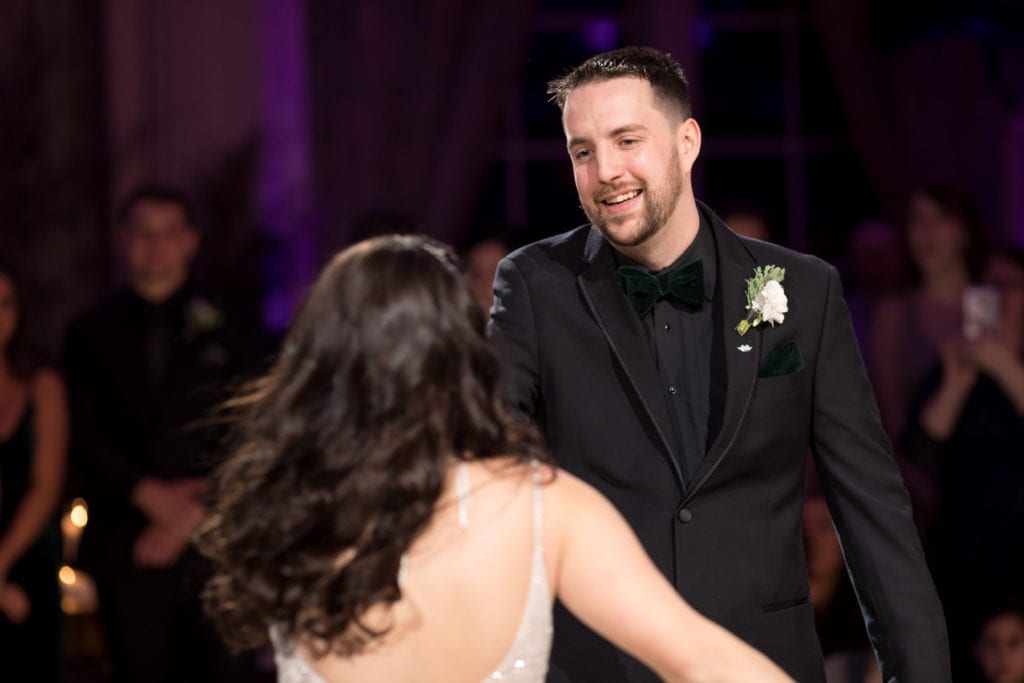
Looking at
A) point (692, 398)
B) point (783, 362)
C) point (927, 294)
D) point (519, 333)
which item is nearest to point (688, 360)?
point (692, 398)

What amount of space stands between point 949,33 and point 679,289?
17.5ft

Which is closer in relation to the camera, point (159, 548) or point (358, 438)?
point (358, 438)

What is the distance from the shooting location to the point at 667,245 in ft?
9.91

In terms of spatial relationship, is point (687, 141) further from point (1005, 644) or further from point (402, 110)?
point (402, 110)

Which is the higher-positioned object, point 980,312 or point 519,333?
point 519,333

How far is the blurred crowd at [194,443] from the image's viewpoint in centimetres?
498

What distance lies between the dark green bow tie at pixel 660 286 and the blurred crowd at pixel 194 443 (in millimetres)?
1973

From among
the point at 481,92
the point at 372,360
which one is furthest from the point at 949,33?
the point at 372,360

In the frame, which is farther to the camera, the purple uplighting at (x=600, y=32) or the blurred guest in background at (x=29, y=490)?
the purple uplighting at (x=600, y=32)

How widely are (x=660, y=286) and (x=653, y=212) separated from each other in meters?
0.13

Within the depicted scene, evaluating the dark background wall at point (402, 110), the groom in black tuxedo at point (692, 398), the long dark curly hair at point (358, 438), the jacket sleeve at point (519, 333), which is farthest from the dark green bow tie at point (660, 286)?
the dark background wall at point (402, 110)

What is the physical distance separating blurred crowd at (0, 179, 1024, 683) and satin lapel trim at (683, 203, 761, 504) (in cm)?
194

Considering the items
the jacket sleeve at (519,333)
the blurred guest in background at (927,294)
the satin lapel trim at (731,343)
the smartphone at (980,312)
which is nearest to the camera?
the satin lapel trim at (731,343)

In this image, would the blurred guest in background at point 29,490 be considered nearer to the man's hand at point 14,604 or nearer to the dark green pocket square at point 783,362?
the man's hand at point 14,604
